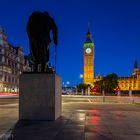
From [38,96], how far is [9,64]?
13403 cm

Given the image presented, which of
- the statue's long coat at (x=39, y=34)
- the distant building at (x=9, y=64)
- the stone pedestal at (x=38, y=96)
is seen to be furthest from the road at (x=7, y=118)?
the distant building at (x=9, y=64)

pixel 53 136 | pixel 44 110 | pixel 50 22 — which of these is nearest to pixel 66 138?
pixel 53 136

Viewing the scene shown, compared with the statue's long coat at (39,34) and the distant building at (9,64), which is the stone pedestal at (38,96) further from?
the distant building at (9,64)

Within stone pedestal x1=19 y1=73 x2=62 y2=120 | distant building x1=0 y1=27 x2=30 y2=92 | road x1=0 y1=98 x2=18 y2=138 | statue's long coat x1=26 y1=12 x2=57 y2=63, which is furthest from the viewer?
distant building x1=0 y1=27 x2=30 y2=92

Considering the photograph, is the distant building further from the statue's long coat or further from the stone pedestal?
the stone pedestal

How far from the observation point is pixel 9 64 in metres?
144

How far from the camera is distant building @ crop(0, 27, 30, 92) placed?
437 feet

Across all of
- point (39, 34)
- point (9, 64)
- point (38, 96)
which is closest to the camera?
point (38, 96)

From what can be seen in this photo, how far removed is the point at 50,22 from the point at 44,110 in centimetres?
330

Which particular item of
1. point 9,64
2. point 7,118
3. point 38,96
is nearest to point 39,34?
point 38,96

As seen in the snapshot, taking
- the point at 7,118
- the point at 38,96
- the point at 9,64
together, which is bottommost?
the point at 7,118

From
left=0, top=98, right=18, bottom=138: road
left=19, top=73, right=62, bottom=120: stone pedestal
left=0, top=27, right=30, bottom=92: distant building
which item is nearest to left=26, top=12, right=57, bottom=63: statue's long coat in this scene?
left=19, top=73, right=62, bottom=120: stone pedestal

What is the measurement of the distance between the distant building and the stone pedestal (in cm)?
12074

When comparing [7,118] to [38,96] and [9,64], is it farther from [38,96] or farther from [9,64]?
[9,64]
